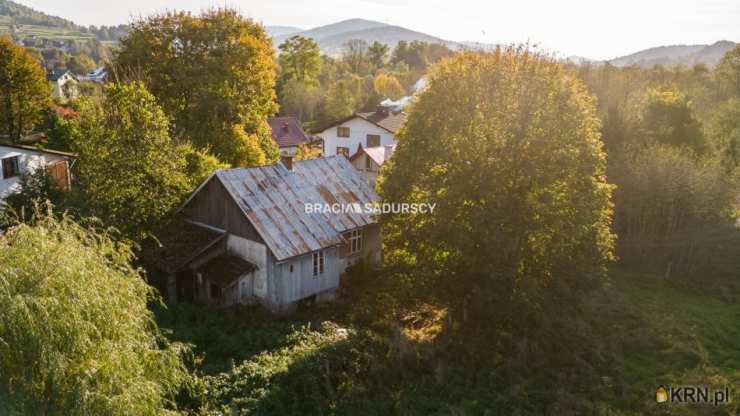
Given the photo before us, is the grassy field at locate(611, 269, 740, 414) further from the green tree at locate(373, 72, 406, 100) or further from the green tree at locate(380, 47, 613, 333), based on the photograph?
the green tree at locate(373, 72, 406, 100)

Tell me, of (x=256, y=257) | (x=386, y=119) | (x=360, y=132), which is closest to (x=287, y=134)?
(x=360, y=132)

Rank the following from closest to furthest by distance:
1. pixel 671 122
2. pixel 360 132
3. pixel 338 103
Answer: pixel 671 122 < pixel 360 132 < pixel 338 103

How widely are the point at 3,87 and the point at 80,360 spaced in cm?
5113

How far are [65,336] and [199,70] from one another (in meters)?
25.6

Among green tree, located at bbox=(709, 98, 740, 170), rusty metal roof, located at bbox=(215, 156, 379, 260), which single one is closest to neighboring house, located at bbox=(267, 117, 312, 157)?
rusty metal roof, located at bbox=(215, 156, 379, 260)

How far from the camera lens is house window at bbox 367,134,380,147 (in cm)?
5772

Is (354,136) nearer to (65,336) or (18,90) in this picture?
(18,90)

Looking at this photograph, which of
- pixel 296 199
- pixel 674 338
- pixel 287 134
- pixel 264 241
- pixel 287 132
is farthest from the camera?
pixel 287 132

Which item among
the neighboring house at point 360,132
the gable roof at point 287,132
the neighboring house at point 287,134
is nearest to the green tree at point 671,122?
the neighboring house at point 360,132

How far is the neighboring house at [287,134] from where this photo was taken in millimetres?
57672

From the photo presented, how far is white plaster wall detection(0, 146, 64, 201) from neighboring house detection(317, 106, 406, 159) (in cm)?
2805

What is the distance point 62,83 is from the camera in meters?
99.6

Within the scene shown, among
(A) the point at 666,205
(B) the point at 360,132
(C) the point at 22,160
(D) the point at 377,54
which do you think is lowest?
(A) the point at 666,205

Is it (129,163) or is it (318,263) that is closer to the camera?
(129,163)
